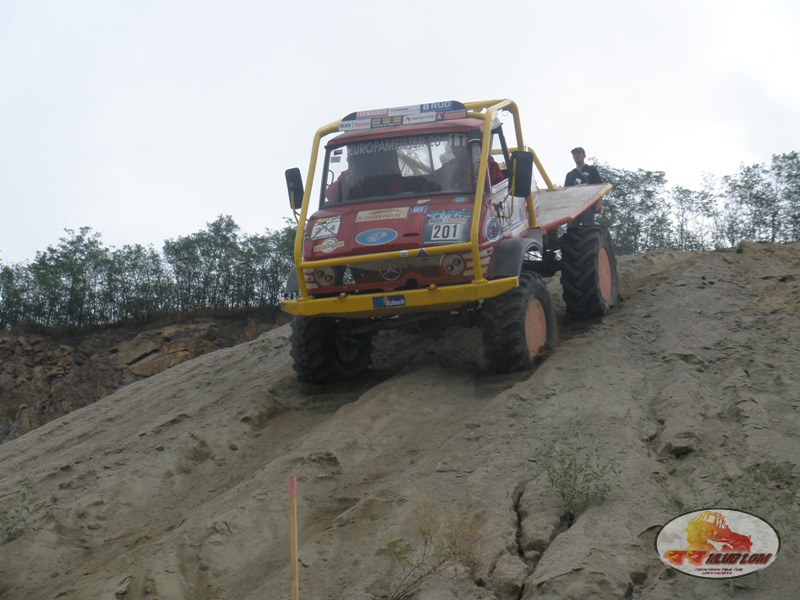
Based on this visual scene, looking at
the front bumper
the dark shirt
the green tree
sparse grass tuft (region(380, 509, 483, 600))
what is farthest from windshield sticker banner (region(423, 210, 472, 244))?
the green tree

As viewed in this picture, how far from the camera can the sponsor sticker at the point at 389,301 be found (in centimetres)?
801

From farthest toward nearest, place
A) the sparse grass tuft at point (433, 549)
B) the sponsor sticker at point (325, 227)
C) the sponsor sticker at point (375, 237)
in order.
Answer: the sponsor sticker at point (325, 227) < the sponsor sticker at point (375, 237) < the sparse grass tuft at point (433, 549)

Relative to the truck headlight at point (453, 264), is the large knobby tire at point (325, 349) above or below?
below

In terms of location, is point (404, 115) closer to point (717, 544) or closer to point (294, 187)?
point (294, 187)

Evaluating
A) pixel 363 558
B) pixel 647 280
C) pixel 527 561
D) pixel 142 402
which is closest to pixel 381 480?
pixel 363 558

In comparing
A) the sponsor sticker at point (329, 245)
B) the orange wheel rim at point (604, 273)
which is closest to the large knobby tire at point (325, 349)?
the sponsor sticker at point (329, 245)

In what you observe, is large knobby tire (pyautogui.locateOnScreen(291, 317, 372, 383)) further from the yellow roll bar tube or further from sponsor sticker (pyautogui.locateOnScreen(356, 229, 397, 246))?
sponsor sticker (pyautogui.locateOnScreen(356, 229, 397, 246))

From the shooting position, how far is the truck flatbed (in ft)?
32.5

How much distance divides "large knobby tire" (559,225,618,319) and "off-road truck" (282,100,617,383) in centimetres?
2

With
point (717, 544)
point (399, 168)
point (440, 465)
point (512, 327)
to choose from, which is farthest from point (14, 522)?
point (717, 544)

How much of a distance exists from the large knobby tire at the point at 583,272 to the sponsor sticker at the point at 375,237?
263cm

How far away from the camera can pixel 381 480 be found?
21.9ft

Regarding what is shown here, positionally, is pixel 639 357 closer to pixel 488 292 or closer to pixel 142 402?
pixel 488 292

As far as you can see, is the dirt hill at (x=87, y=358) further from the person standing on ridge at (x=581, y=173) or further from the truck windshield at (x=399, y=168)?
the truck windshield at (x=399, y=168)
